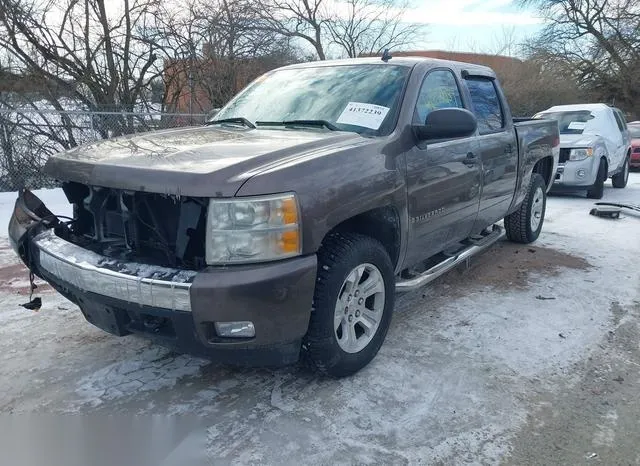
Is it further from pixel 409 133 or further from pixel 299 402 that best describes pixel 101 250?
pixel 409 133

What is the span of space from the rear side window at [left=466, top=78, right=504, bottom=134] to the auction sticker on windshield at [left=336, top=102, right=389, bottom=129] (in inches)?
52.4

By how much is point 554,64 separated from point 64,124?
28.5m

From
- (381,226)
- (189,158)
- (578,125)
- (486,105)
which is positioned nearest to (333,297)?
(381,226)

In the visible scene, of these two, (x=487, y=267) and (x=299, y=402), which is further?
(x=487, y=267)

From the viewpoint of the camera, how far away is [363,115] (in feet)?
11.5

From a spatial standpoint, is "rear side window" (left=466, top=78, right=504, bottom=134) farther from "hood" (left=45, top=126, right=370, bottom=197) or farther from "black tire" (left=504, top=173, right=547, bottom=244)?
"hood" (left=45, top=126, right=370, bottom=197)

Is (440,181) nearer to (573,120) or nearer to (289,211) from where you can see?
(289,211)

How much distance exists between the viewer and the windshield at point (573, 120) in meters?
10.5

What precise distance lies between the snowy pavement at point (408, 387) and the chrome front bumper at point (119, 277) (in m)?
0.67

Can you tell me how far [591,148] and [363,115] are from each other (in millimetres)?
7688

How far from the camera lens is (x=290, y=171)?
8.61 ft

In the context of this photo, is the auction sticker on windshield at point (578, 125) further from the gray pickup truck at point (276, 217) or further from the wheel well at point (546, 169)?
the gray pickup truck at point (276, 217)

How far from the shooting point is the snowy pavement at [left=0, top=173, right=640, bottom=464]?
2592mm

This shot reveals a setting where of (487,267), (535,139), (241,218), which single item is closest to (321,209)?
(241,218)
